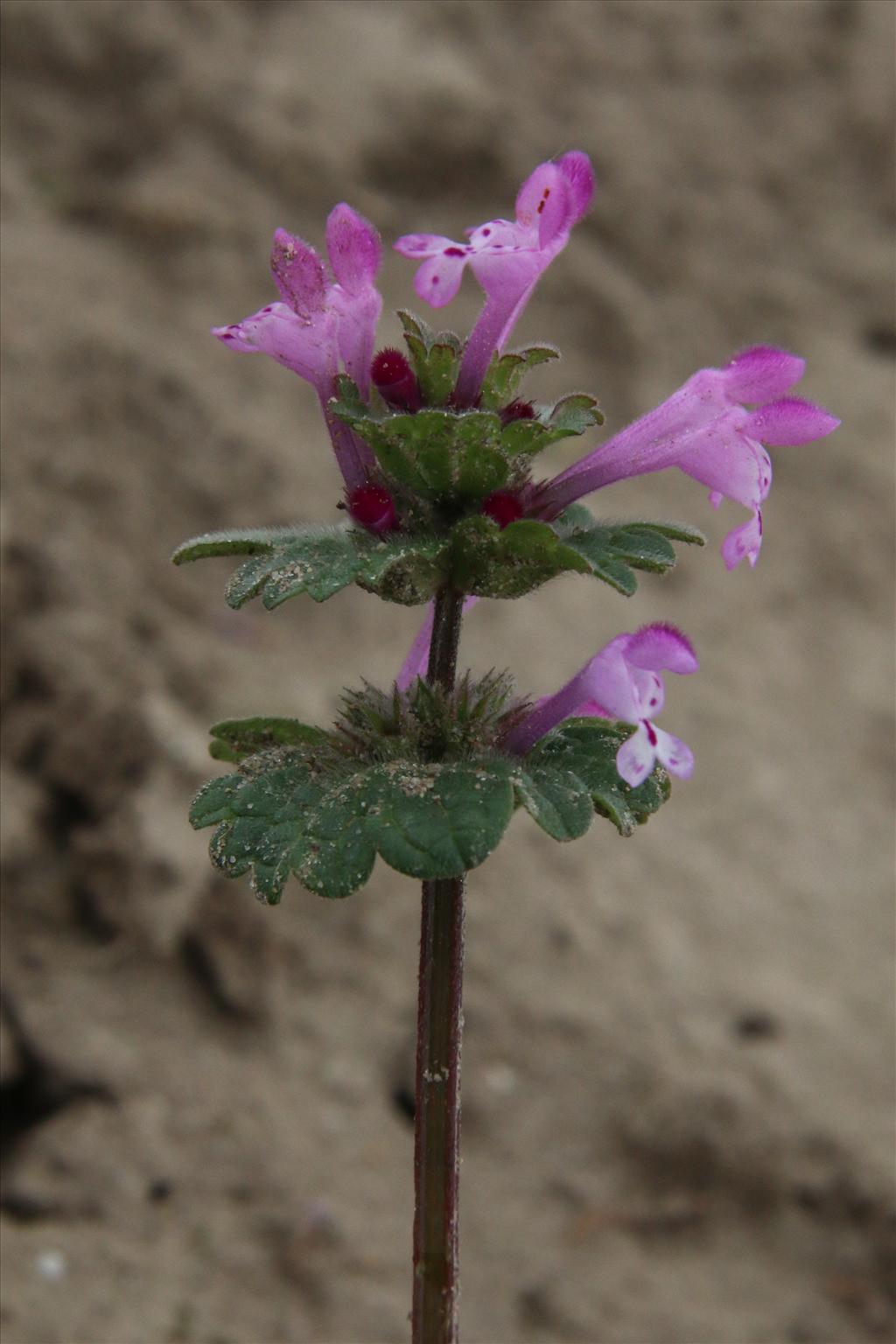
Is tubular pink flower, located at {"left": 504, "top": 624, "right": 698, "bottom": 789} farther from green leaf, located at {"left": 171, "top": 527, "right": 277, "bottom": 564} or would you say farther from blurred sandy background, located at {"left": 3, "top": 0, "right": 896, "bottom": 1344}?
blurred sandy background, located at {"left": 3, "top": 0, "right": 896, "bottom": 1344}

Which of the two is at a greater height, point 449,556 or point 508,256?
point 508,256

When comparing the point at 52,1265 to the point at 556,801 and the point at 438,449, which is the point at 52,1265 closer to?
the point at 556,801

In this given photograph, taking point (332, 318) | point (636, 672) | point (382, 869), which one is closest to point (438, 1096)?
point (636, 672)

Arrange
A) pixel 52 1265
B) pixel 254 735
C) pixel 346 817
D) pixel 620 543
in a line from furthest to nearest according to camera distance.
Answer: pixel 52 1265, pixel 254 735, pixel 620 543, pixel 346 817

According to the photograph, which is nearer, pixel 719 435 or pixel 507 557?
pixel 507 557

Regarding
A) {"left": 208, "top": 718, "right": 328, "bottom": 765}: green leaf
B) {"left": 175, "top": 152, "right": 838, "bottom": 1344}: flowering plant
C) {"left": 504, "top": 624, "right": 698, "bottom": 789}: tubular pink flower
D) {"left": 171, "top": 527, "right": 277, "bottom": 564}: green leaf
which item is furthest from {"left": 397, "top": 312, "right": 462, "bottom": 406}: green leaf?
{"left": 208, "top": 718, "right": 328, "bottom": 765}: green leaf

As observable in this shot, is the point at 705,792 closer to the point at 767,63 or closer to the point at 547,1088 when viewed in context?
the point at 547,1088

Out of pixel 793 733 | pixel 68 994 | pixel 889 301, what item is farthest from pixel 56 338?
pixel 889 301
